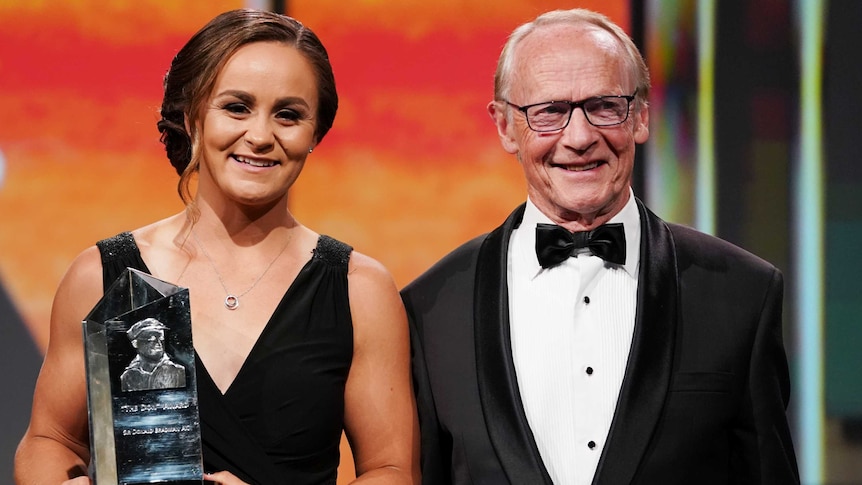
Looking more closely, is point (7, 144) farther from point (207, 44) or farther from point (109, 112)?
point (207, 44)

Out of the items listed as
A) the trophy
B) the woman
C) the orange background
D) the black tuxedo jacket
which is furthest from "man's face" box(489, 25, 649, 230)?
the orange background

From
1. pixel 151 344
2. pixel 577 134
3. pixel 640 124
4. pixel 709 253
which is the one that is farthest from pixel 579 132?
pixel 151 344

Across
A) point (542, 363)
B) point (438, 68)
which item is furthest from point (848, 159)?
point (542, 363)

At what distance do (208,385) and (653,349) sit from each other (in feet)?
2.91

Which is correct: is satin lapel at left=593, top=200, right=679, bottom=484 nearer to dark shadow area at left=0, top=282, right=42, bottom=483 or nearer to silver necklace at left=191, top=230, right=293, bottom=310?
silver necklace at left=191, top=230, right=293, bottom=310

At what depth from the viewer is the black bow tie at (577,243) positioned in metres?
2.18

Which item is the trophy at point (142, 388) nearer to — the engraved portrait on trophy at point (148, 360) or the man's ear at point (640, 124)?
the engraved portrait on trophy at point (148, 360)

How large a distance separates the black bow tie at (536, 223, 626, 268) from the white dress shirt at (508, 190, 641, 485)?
3 centimetres

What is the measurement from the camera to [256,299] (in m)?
2.20

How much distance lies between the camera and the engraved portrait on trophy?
177 centimetres

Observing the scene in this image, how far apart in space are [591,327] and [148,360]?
2.90ft

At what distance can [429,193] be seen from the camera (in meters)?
3.52

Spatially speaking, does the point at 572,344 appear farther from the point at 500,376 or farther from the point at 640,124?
the point at 640,124

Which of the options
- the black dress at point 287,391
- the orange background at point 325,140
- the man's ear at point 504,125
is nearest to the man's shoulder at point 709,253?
the man's ear at point 504,125
